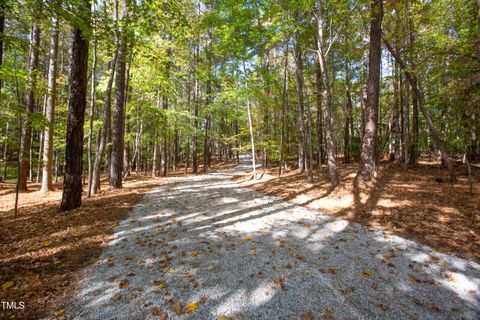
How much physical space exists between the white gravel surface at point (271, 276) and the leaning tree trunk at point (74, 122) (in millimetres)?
2494

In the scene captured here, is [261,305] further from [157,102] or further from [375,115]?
[157,102]

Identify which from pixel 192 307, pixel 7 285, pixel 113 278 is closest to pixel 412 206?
pixel 192 307

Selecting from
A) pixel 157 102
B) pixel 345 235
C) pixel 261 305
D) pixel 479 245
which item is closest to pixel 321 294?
pixel 261 305

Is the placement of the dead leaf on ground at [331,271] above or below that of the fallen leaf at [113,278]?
below

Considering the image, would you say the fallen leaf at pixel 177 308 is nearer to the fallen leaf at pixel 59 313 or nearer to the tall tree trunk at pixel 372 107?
the fallen leaf at pixel 59 313

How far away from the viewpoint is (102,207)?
6688 millimetres

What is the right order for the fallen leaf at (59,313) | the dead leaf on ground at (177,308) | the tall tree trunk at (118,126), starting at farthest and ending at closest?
the tall tree trunk at (118,126) → the dead leaf on ground at (177,308) → the fallen leaf at (59,313)

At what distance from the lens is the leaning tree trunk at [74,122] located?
604 centimetres

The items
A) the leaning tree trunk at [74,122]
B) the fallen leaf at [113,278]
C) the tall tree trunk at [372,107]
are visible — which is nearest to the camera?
the fallen leaf at [113,278]

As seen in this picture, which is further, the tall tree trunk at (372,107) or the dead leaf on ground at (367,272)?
the tall tree trunk at (372,107)

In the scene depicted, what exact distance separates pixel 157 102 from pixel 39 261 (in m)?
15.9

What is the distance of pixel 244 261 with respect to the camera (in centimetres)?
356

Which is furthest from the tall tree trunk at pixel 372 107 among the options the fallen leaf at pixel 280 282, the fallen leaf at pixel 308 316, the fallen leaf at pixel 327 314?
the fallen leaf at pixel 308 316

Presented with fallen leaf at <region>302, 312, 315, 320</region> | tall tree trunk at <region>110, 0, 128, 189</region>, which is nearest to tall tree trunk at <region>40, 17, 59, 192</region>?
tall tree trunk at <region>110, 0, 128, 189</region>
